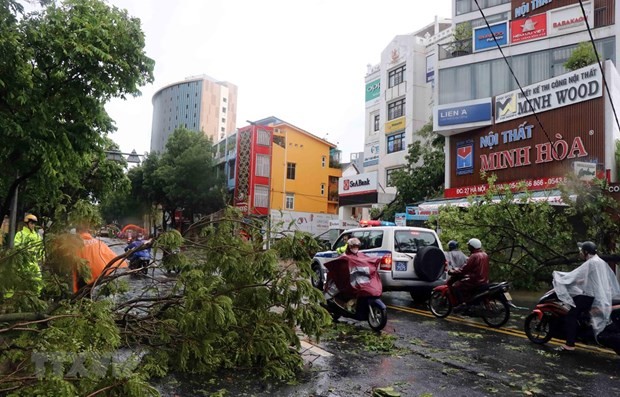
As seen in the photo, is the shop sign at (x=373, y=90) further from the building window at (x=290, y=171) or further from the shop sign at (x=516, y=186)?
the shop sign at (x=516, y=186)

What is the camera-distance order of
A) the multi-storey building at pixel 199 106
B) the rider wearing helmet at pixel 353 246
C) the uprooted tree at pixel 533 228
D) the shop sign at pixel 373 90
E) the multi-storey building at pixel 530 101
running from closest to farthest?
the rider wearing helmet at pixel 353 246 → the uprooted tree at pixel 533 228 → the multi-storey building at pixel 530 101 → the shop sign at pixel 373 90 → the multi-storey building at pixel 199 106

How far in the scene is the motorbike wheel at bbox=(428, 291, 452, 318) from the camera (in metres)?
9.24

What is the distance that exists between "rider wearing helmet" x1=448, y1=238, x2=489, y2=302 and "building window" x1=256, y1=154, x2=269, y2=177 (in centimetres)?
3774

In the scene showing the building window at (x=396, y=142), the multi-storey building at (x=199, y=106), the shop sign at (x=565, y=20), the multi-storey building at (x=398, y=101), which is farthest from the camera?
the multi-storey building at (x=199, y=106)

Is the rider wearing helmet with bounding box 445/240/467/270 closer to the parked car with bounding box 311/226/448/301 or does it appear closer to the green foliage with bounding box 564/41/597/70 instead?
the parked car with bounding box 311/226/448/301

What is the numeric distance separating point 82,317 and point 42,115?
372 centimetres

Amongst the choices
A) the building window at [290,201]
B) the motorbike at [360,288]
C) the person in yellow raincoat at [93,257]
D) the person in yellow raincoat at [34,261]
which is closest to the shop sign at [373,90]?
the building window at [290,201]

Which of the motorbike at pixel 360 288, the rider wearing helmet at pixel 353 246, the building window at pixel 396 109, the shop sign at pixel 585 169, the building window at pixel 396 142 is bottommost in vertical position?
the motorbike at pixel 360 288

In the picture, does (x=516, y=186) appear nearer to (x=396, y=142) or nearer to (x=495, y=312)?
(x=495, y=312)

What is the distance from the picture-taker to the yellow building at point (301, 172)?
4744 centimetres

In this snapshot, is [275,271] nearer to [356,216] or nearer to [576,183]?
[576,183]

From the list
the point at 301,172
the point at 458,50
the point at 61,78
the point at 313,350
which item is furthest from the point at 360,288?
the point at 301,172

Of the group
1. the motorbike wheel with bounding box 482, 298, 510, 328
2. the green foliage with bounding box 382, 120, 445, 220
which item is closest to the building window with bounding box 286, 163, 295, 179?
the green foliage with bounding box 382, 120, 445, 220

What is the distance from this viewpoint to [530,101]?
1902 centimetres
